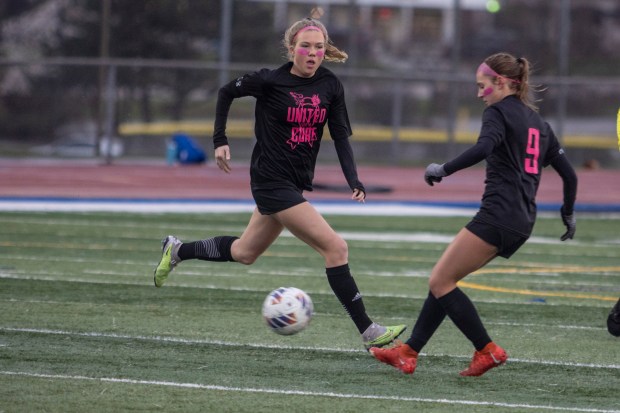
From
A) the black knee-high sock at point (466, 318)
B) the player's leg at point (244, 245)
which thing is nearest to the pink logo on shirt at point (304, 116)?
the player's leg at point (244, 245)

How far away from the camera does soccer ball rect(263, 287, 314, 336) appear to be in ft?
25.4

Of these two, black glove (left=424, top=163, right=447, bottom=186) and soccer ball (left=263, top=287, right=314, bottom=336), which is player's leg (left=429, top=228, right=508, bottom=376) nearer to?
black glove (left=424, top=163, right=447, bottom=186)

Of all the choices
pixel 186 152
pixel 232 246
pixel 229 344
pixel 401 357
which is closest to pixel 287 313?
pixel 229 344

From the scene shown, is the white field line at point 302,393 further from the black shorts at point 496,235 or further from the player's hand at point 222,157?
the player's hand at point 222,157

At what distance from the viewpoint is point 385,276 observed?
39.5 ft

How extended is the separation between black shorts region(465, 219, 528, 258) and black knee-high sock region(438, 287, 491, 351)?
0.37 meters

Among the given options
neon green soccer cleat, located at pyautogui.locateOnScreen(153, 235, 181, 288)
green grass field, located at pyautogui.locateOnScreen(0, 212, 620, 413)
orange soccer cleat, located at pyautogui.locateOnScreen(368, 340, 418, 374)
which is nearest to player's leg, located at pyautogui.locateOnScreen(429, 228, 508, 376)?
green grass field, located at pyautogui.locateOnScreen(0, 212, 620, 413)

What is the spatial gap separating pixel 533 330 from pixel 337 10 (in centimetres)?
2498

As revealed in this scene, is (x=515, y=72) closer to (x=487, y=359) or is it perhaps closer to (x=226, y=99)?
(x=487, y=359)

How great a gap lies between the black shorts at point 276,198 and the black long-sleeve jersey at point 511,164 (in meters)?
1.22

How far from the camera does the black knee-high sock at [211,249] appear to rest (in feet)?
28.3

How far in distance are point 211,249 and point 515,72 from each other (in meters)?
2.60

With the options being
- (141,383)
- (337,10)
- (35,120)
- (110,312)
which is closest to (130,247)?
(110,312)

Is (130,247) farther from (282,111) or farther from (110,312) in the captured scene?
(282,111)
